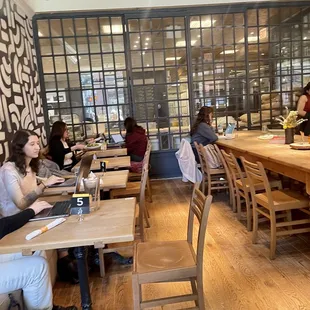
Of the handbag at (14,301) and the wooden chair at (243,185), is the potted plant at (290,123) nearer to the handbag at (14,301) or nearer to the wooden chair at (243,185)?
the wooden chair at (243,185)

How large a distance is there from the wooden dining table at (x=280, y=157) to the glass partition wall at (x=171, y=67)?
1.75 m

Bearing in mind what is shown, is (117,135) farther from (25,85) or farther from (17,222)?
(17,222)

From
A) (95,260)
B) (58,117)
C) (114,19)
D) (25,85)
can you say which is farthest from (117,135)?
(95,260)

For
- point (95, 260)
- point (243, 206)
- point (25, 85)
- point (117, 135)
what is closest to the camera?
point (95, 260)

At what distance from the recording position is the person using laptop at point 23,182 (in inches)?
90.6

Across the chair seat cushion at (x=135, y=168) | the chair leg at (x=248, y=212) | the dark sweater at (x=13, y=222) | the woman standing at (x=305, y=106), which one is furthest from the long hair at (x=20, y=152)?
the woman standing at (x=305, y=106)

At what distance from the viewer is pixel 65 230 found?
5.63 feet

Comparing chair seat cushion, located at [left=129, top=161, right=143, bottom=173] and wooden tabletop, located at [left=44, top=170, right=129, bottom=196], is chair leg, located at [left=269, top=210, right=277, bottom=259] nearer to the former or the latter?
wooden tabletop, located at [left=44, top=170, right=129, bottom=196]

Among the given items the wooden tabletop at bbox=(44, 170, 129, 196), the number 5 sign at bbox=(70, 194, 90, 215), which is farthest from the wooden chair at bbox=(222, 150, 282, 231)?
the number 5 sign at bbox=(70, 194, 90, 215)

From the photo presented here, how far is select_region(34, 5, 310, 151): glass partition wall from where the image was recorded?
18.1 ft

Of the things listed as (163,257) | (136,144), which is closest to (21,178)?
(163,257)

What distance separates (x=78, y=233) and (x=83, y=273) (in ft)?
1.32

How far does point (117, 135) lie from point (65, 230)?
3.84 meters

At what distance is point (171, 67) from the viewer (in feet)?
18.8
